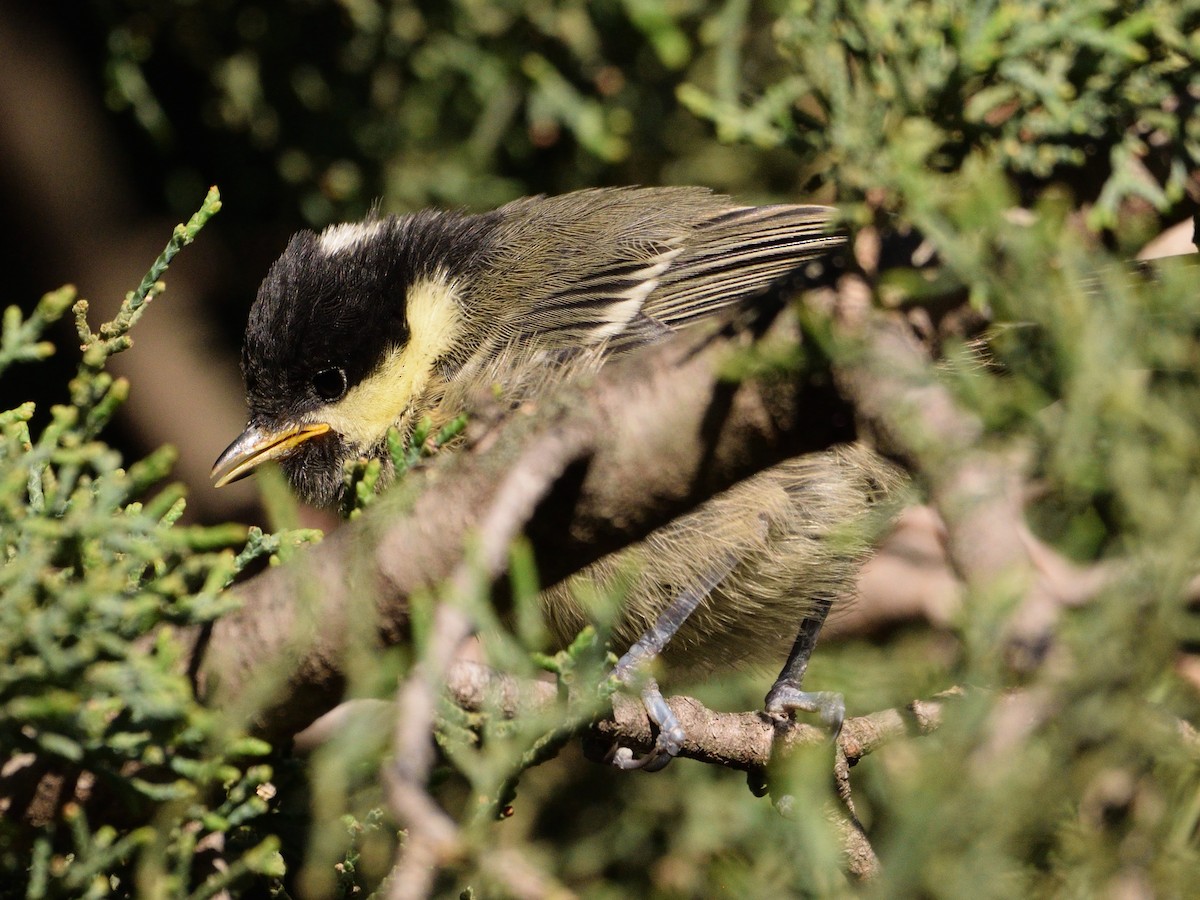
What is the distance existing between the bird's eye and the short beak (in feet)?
0.25

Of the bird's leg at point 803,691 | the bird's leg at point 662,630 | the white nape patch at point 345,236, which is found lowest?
the bird's leg at point 803,691

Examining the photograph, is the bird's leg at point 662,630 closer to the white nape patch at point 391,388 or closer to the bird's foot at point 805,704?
the bird's foot at point 805,704

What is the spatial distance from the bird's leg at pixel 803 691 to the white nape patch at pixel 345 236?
149 centimetres

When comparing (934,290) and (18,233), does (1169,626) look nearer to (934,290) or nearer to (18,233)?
→ (934,290)

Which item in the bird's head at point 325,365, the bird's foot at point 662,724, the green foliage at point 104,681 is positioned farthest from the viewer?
the bird's head at point 325,365

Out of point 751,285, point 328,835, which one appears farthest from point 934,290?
point 751,285

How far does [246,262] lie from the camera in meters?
4.00

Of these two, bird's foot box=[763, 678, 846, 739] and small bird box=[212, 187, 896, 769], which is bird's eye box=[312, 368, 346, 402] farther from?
bird's foot box=[763, 678, 846, 739]

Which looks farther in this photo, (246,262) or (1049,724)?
(246,262)

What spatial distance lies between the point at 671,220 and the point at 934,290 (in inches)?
67.2

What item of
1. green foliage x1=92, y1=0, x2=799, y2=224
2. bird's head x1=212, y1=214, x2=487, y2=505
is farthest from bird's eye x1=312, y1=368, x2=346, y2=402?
green foliage x1=92, y1=0, x2=799, y2=224

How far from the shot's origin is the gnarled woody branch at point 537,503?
152cm

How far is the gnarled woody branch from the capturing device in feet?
4.99

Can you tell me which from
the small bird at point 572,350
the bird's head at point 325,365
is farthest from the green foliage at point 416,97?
the bird's head at point 325,365
